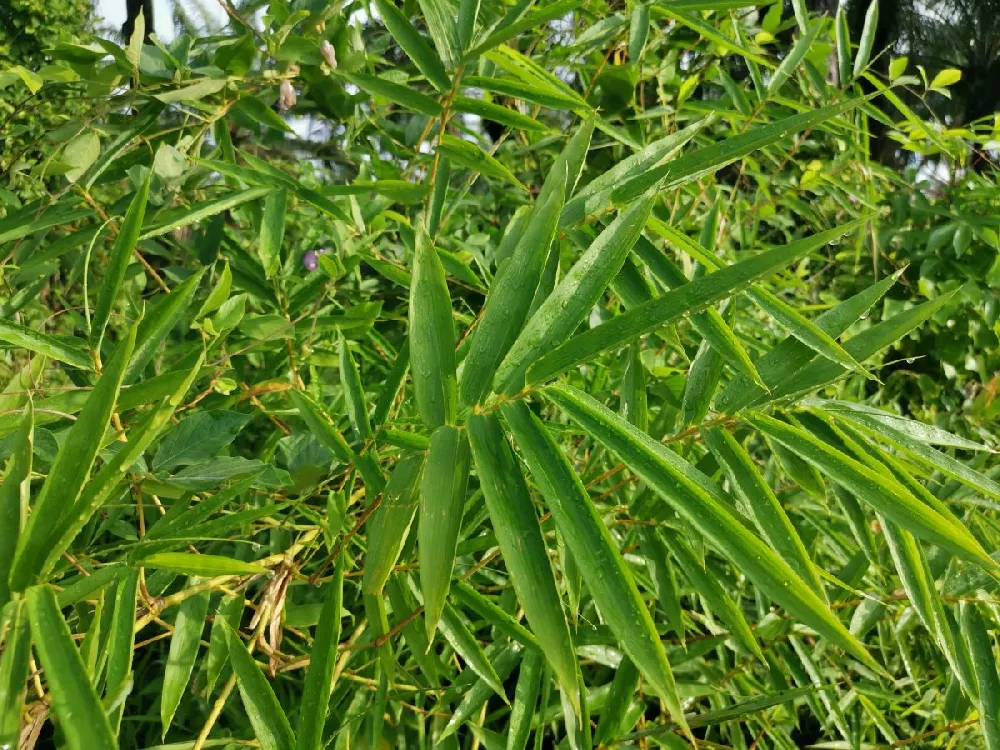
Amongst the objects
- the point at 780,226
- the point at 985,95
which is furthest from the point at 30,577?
the point at 985,95

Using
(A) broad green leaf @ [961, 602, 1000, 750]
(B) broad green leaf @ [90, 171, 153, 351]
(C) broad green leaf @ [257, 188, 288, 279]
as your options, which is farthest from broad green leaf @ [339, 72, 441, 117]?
(A) broad green leaf @ [961, 602, 1000, 750]

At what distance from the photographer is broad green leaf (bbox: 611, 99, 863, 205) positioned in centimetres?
51

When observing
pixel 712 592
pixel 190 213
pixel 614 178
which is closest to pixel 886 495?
pixel 712 592

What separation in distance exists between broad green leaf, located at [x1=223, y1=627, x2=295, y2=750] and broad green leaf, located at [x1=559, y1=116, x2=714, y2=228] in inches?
15.6

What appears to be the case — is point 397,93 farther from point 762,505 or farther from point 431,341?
point 762,505

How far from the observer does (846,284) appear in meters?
1.90

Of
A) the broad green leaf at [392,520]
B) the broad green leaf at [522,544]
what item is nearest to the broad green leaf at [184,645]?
the broad green leaf at [392,520]

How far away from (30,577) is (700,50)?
134 cm

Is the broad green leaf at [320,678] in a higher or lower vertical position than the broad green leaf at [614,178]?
lower

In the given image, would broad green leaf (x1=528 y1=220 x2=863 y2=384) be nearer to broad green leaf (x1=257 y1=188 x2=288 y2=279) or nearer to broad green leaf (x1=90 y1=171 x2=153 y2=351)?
broad green leaf (x1=90 y1=171 x2=153 y2=351)

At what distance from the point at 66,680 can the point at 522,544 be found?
207 mm

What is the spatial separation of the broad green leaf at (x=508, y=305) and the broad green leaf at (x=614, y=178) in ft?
0.39

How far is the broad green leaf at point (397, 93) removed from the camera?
73cm

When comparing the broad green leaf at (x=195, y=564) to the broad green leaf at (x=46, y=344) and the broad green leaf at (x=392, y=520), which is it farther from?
the broad green leaf at (x=46, y=344)
